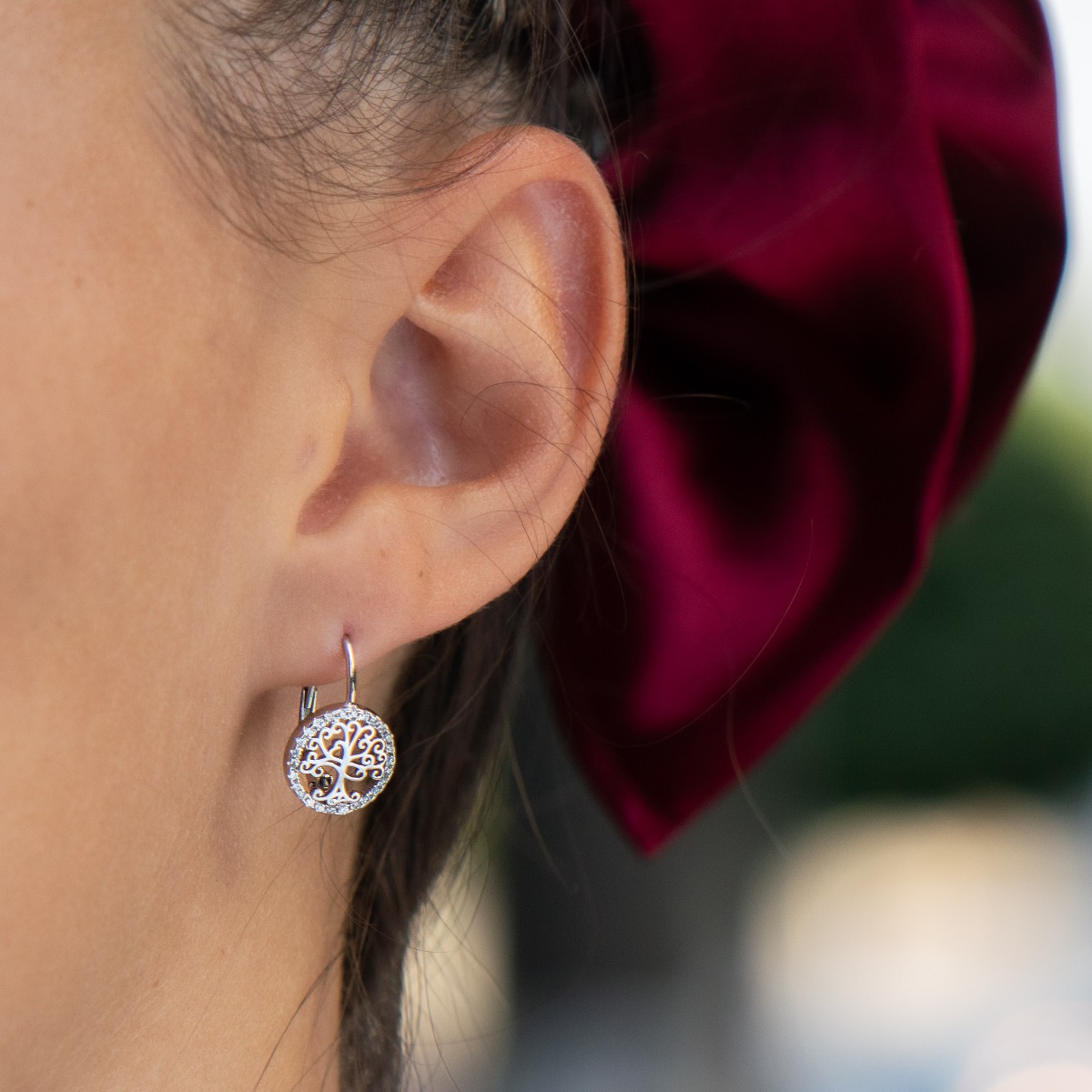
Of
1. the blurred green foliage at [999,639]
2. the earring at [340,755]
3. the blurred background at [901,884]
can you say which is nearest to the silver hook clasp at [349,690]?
the earring at [340,755]

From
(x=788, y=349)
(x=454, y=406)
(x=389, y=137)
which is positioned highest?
(x=389, y=137)

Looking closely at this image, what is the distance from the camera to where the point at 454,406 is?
2.04 feet

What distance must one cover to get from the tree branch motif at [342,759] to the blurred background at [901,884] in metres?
1.68

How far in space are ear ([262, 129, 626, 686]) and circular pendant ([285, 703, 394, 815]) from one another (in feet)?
0.07

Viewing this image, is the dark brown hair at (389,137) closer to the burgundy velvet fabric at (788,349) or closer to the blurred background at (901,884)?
the burgundy velvet fabric at (788,349)

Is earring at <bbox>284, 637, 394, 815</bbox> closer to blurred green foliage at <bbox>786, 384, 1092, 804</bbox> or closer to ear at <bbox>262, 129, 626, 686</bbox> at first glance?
ear at <bbox>262, 129, 626, 686</bbox>

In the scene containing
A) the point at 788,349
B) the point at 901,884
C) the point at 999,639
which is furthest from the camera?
the point at 901,884

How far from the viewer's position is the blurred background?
2510 mm

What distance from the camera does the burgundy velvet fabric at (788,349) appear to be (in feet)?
2.41

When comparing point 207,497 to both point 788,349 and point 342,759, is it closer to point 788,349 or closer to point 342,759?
point 342,759

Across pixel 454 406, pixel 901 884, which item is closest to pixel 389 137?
pixel 454 406

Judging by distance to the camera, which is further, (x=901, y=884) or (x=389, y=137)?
(x=901, y=884)

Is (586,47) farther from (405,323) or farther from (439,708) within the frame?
(439,708)

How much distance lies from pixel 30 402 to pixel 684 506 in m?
0.43
